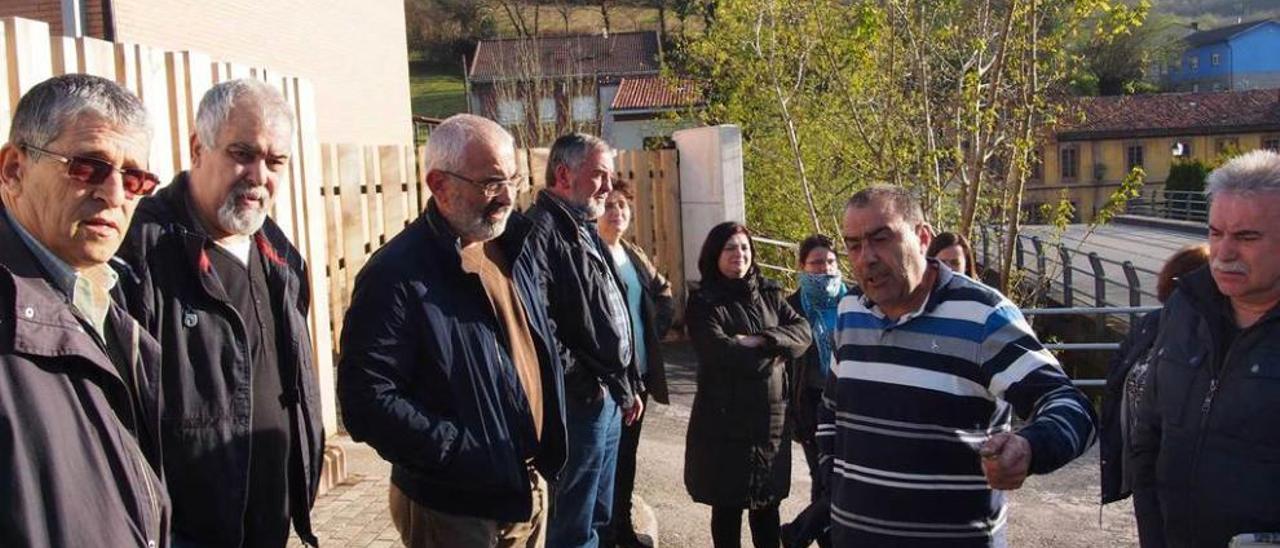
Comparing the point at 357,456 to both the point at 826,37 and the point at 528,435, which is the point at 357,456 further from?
the point at 826,37

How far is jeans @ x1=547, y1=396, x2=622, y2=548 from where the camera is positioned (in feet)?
13.8

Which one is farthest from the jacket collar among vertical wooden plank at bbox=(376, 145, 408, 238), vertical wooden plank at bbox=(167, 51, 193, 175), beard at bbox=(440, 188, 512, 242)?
vertical wooden plank at bbox=(376, 145, 408, 238)

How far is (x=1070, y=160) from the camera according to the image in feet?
200

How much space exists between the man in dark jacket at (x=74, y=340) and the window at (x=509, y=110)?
2442 centimetres

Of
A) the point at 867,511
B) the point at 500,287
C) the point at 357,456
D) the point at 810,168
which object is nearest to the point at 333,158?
the point at 357,456

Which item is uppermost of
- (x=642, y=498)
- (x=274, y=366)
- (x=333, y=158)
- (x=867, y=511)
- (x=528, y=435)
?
(x=333, y=158)

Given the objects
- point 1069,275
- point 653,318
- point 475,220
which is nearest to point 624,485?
point 653,318

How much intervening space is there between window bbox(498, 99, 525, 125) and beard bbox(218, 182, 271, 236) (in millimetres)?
23628

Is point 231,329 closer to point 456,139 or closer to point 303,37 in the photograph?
point 456,139

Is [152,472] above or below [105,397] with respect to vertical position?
below

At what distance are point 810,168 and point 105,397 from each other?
1440 centimetres

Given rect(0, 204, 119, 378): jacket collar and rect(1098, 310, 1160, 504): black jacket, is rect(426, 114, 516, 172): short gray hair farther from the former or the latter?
rect(1098, 310, 1160, 504): black jacket

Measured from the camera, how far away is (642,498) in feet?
22.8

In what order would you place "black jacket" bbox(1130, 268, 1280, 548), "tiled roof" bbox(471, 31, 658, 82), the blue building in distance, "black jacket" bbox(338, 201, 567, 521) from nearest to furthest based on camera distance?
"black jacket" bbox(1130, 268, 1280, 548), "black jacket" bbox(338, 201, 567, 521), "tiled roof" bbox(471, 31, 658, 82), the blue building in distance
